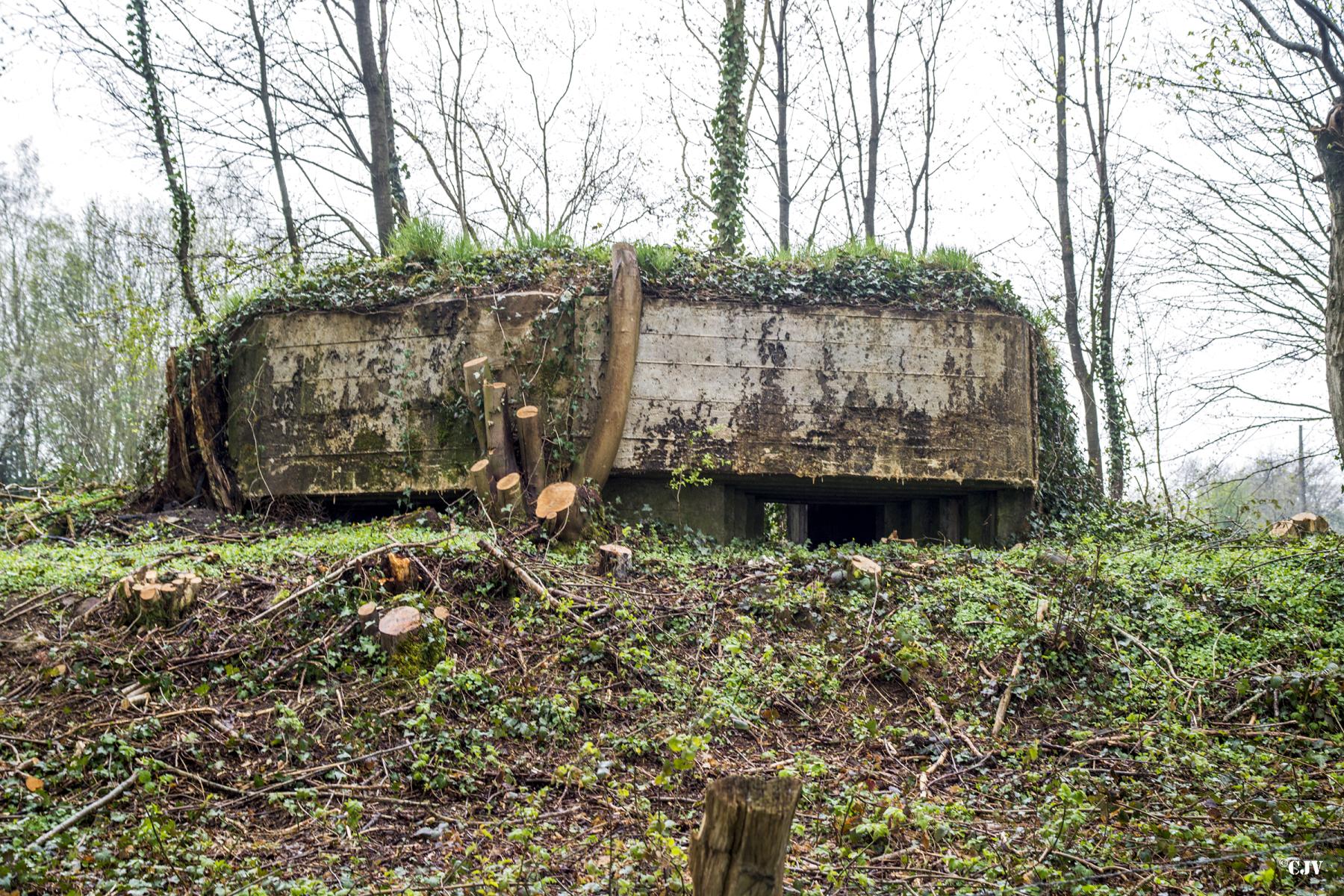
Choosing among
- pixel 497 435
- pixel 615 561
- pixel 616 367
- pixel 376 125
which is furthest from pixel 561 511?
pixel 376 125

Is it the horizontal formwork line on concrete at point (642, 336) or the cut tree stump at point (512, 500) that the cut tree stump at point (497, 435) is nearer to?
the cut tree stump at point (512, 500)

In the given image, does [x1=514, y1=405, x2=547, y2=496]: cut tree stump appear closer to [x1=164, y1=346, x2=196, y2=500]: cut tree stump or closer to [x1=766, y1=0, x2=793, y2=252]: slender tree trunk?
[x1=164, y1=346, x2=196, y2=500]: cut tree stump

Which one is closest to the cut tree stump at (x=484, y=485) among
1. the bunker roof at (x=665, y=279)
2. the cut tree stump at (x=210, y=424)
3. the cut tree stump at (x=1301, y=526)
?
the bunker roof at (x=665, y=279)

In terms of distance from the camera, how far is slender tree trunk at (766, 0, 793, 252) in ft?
61.2

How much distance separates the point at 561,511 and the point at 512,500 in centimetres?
61

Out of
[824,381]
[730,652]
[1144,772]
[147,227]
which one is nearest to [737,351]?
[824,381]

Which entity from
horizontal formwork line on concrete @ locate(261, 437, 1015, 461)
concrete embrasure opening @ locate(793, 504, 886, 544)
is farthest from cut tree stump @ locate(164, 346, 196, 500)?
concrete embrasure opening @ locate(793, 504, 886, 544)

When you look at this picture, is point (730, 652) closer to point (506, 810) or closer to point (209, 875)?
point (506, 810)

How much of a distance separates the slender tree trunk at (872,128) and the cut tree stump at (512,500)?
1157cm

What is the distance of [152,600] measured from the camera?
563 cm

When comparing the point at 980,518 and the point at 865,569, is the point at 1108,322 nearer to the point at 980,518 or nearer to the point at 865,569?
the point at 980,518

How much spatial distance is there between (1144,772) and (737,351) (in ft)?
19.2

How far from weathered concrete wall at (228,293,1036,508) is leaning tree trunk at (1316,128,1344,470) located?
4131 millimetres

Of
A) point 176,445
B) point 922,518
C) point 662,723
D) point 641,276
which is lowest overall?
point 662,723
